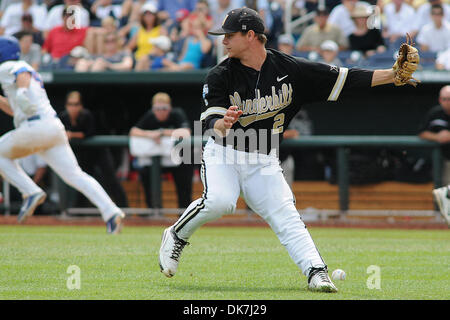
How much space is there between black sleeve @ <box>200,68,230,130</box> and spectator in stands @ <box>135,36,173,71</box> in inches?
309

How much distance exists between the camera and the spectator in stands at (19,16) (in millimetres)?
15297

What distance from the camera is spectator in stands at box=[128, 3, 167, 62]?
542 inches

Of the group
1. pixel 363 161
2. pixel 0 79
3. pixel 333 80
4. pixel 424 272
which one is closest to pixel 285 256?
pixel 424 272

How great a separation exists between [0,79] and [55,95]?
499 centimetres

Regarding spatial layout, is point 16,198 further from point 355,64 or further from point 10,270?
point 10,270

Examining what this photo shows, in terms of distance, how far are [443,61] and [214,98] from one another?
303 inches

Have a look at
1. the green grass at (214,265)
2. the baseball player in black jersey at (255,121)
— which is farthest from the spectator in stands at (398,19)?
the baseball player in black jersey at (255,121)

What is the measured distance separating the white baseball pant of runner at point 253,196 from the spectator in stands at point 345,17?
8.29m

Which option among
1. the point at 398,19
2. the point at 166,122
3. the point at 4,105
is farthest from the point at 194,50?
the point at 4,105

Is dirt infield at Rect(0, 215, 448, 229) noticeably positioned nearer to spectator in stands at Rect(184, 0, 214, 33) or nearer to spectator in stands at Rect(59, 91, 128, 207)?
spectator in stands at Rect(59, 91, 128, 207)

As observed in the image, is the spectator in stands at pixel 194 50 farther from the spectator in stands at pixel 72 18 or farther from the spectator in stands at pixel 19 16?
the spectator in stands at pixel 19 16

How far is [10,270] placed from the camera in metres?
6.32
